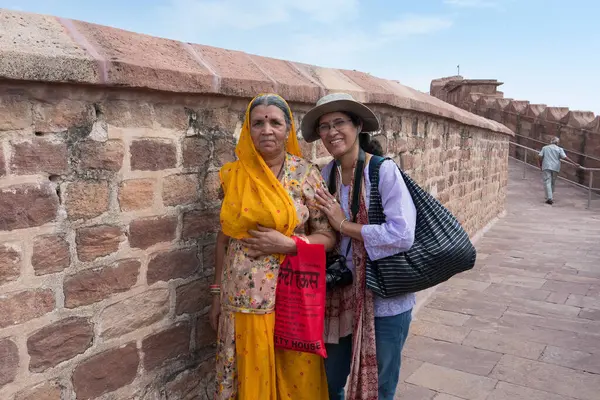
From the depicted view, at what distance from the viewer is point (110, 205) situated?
6.44 feet

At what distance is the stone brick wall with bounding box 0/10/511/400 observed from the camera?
168 centimetres

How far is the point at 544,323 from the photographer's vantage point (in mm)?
4488

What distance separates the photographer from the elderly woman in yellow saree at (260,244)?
200cm

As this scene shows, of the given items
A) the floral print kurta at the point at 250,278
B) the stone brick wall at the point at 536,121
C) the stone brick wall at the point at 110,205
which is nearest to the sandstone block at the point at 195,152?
the stone brick wall at the point at 110,205

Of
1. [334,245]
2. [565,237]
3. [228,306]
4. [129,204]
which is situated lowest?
[565,237]

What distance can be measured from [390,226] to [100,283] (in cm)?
116

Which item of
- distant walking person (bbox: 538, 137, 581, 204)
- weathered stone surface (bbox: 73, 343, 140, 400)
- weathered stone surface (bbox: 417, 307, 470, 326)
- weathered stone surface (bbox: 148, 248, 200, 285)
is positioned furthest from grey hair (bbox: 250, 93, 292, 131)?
distant walking person (bbox: 538, 137, 581, 204)

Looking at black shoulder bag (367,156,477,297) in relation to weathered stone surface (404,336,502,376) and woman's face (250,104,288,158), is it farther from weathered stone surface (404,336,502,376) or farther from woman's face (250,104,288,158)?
weathered stone surface (404,336,502,376)

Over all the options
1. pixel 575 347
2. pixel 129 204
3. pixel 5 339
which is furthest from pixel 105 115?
pixel 575 347

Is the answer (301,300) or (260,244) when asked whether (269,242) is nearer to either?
(260,244)

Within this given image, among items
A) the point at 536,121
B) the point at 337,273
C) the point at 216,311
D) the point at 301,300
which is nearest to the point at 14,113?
the point at 216,311

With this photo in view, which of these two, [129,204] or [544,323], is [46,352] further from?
[544,323]

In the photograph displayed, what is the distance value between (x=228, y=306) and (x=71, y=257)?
63cm

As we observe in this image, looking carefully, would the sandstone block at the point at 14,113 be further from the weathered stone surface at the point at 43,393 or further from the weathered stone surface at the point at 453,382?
the weathered stone surface at the point at 453,382
